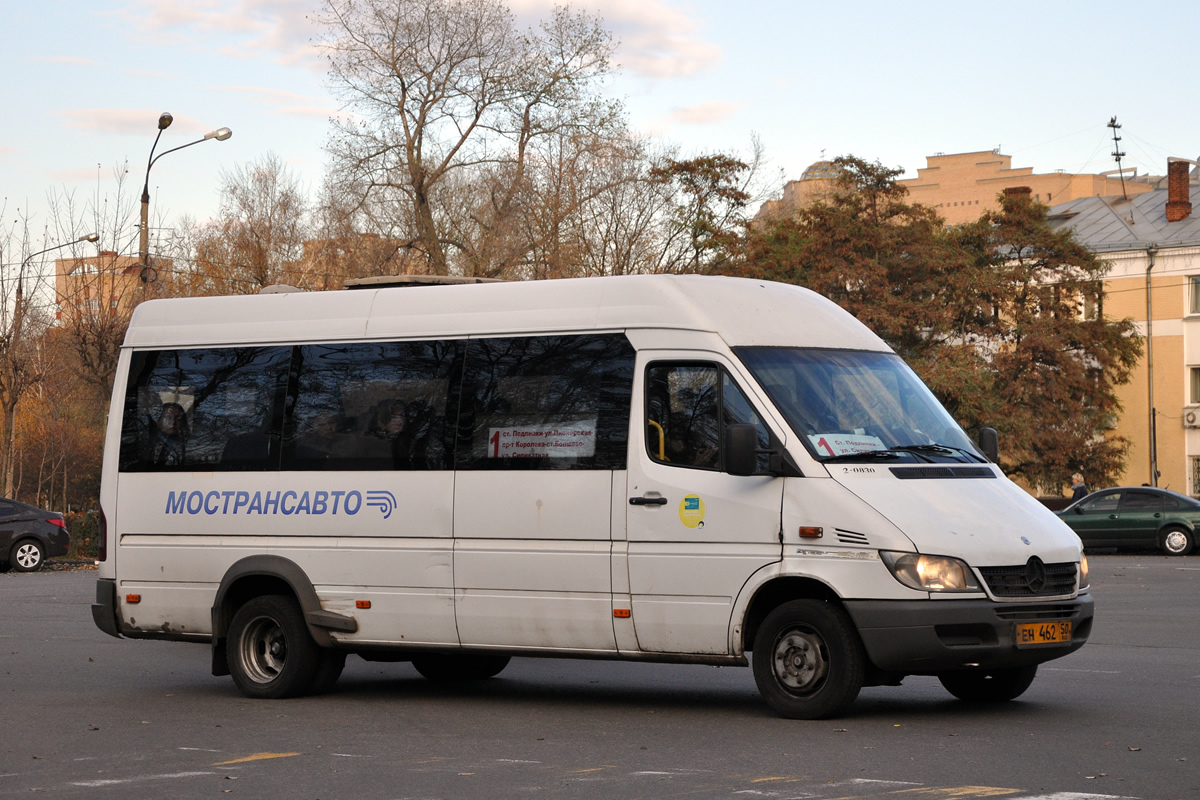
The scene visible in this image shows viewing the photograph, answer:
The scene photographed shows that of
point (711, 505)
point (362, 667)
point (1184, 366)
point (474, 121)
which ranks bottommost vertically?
point (362, 667)

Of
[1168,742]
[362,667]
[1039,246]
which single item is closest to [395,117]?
[1039,246]

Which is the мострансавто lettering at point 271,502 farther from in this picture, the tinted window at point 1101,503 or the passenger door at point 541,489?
the tinted window at point 1101,503

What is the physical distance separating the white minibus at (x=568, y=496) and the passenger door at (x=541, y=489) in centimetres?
2

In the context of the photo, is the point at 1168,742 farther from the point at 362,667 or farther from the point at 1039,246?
the point at 1039,246

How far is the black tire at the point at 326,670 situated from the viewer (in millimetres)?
11375

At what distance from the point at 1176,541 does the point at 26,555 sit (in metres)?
23.5

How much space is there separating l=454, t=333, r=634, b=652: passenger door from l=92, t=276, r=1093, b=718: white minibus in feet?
0.06

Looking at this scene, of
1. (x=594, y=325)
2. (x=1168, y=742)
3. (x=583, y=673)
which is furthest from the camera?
(x=583, y=673)

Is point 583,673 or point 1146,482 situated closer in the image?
point 583,673

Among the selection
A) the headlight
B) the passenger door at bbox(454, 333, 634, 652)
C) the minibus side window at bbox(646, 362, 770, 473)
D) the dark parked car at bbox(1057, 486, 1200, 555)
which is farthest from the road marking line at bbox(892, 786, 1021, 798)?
the dark parked car at bbox(1057, 486, 1200, 555)

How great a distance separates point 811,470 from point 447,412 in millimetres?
2699

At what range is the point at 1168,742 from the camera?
8625 mm

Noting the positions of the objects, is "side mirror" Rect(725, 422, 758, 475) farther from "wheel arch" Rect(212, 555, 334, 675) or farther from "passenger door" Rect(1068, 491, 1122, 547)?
"passenger door" Rect(1068, 491, 1122, 547)

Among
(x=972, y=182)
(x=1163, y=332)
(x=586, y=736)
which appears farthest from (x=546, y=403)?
(x=972, y=182)
